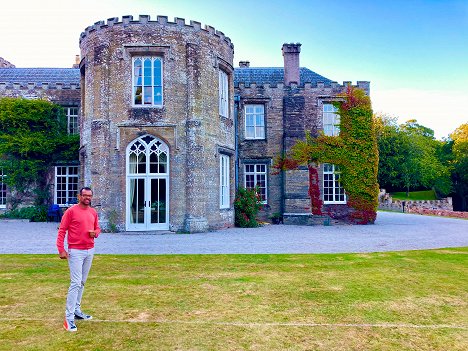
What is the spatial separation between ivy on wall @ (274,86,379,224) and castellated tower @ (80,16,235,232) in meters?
6.89

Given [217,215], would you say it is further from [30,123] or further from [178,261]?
[30,123]

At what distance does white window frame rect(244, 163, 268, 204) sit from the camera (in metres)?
22.5

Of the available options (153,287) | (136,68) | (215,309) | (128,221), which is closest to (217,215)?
(128,221)

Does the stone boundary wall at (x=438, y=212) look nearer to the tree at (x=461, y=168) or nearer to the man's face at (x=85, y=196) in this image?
the tree at (x=461, y=168)

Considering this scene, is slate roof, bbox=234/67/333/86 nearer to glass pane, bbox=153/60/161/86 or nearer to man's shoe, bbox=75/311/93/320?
glass pane, bbox=153/60/161/86

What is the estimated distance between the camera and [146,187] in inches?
658

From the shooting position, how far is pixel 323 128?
22.5 m

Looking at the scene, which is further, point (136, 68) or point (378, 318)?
point (136, 68)

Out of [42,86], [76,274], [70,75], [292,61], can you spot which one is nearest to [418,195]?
[292,61]

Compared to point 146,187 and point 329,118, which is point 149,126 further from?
point 329,118

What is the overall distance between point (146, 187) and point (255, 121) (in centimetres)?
858

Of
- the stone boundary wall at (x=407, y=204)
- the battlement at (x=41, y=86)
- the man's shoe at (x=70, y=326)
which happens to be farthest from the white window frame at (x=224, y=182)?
the stone boundary wall at (x=407, y=204)

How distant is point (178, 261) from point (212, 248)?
241 cm

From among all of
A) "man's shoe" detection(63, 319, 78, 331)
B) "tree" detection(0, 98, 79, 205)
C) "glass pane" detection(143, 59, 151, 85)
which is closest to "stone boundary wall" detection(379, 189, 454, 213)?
"glass pane" detection(143, 59, 151, 85)
